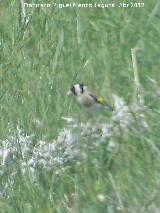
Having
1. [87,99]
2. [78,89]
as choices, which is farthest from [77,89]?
[87,99]

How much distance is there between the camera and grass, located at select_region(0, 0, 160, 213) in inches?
169

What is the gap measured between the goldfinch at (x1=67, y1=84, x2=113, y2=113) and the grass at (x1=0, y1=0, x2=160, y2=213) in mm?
54

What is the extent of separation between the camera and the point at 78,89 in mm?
5117

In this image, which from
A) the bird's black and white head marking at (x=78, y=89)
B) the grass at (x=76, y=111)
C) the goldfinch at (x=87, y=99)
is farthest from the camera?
the bird's black and white head marking at (x=78, y=89)

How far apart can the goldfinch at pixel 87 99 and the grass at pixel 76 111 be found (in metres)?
0.05

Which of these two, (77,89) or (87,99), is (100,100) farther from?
(77,89)

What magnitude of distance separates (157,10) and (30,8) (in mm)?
890

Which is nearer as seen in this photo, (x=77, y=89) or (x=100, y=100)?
(x=100, y=100)

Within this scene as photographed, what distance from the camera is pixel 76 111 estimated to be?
5.09m

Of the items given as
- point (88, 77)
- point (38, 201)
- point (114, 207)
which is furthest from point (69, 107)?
point (114, 207)

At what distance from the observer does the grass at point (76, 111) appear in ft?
14.1

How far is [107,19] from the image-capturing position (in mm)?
6145

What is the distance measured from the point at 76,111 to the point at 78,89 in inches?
4.6

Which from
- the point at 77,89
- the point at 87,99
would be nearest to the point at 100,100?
the point at 87,99
